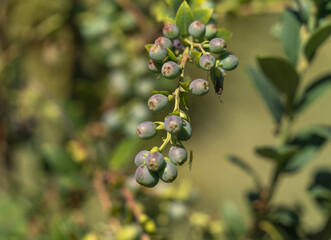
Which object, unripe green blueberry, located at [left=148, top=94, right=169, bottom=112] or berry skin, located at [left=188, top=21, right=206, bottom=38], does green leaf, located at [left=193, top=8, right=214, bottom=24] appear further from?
unripe green blueberry, located at [left=148, top=94, right=169, bottom=112]

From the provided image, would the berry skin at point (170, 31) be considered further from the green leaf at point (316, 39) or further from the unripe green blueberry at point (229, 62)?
the green leaf at point (316, 39)

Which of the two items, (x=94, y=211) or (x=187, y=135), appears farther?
(x=94, y=211)

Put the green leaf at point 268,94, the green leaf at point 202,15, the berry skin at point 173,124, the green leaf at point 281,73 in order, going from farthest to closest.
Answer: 1. the green leaf at point 268,94
2. the green leaf at point 281,73
3. the green leaf at point 202,15
4. the berry skin at point 173,124

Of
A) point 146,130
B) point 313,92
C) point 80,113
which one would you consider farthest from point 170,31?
point 80,113

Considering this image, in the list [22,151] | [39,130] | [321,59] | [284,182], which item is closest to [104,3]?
[39,130]

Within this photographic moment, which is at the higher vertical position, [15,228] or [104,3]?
[104,3]

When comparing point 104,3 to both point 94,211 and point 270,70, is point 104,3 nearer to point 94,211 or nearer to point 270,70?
point 270,70

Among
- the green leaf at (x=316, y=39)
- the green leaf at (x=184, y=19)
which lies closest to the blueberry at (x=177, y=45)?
the green leaf at (x=184, y=19)
